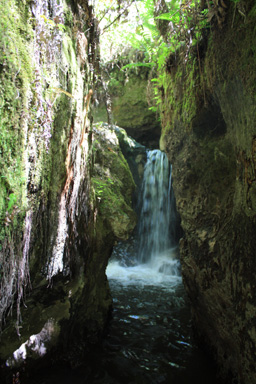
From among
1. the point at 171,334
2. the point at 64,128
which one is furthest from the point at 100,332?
the point at 64,128

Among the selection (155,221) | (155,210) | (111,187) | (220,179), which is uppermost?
(111,187)

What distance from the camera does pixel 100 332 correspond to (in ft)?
14.1

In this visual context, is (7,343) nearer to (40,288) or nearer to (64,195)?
(40,288)

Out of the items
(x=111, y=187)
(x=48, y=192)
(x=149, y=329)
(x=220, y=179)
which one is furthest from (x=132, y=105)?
(x=48, y=192)

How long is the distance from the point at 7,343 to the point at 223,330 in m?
2.73

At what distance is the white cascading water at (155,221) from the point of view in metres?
9.67

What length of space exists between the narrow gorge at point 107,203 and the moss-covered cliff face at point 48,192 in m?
0.02

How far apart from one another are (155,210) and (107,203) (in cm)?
581

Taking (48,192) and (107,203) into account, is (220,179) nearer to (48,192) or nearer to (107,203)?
(107,203)

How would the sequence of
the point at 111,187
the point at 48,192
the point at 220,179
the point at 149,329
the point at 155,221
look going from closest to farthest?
the point at 48,192, the point at 220,179, the point at 149,329, the point at 111,187, the point at 155,221

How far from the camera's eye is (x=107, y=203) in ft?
16.2

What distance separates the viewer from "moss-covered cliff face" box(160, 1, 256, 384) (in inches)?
104

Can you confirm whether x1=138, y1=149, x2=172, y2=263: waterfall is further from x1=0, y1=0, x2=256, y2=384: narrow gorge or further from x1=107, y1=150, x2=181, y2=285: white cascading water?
x1=0, y1=0, x2=256, y2=384: narrow gorge

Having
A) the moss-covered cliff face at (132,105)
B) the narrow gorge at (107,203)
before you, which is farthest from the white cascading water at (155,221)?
the narrow gorge at (107,203)
